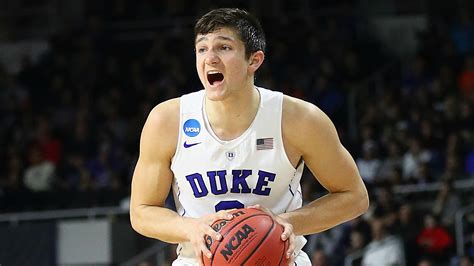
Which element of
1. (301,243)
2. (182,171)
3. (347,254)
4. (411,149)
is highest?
(182,171)

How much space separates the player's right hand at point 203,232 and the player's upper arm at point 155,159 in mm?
492

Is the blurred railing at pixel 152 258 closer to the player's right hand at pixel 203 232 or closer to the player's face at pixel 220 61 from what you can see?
the player's face at pixel 220 61

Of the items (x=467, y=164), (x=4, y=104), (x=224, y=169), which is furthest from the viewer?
(x=4, y=104)

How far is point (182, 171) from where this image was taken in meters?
4.96

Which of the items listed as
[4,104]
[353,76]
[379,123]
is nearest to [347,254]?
[379,123]

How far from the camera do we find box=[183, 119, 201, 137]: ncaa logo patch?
5.00 metres

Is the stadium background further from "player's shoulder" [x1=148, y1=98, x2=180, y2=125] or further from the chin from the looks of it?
the chin

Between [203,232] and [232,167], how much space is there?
518 mm

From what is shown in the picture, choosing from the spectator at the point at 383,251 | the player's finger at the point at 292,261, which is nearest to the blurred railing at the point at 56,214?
the spectator at the point at 383,251

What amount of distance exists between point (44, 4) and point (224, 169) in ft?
53.6

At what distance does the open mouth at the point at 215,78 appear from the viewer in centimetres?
477

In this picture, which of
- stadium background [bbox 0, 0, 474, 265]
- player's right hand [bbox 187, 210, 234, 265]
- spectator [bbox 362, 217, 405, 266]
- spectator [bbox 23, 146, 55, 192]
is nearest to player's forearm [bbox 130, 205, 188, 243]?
player's right hand [bbox 187, 210, 234, 265]

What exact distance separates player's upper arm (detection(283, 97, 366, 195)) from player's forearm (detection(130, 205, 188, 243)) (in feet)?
2.24

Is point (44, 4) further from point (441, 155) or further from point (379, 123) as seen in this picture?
point (441, 155)
